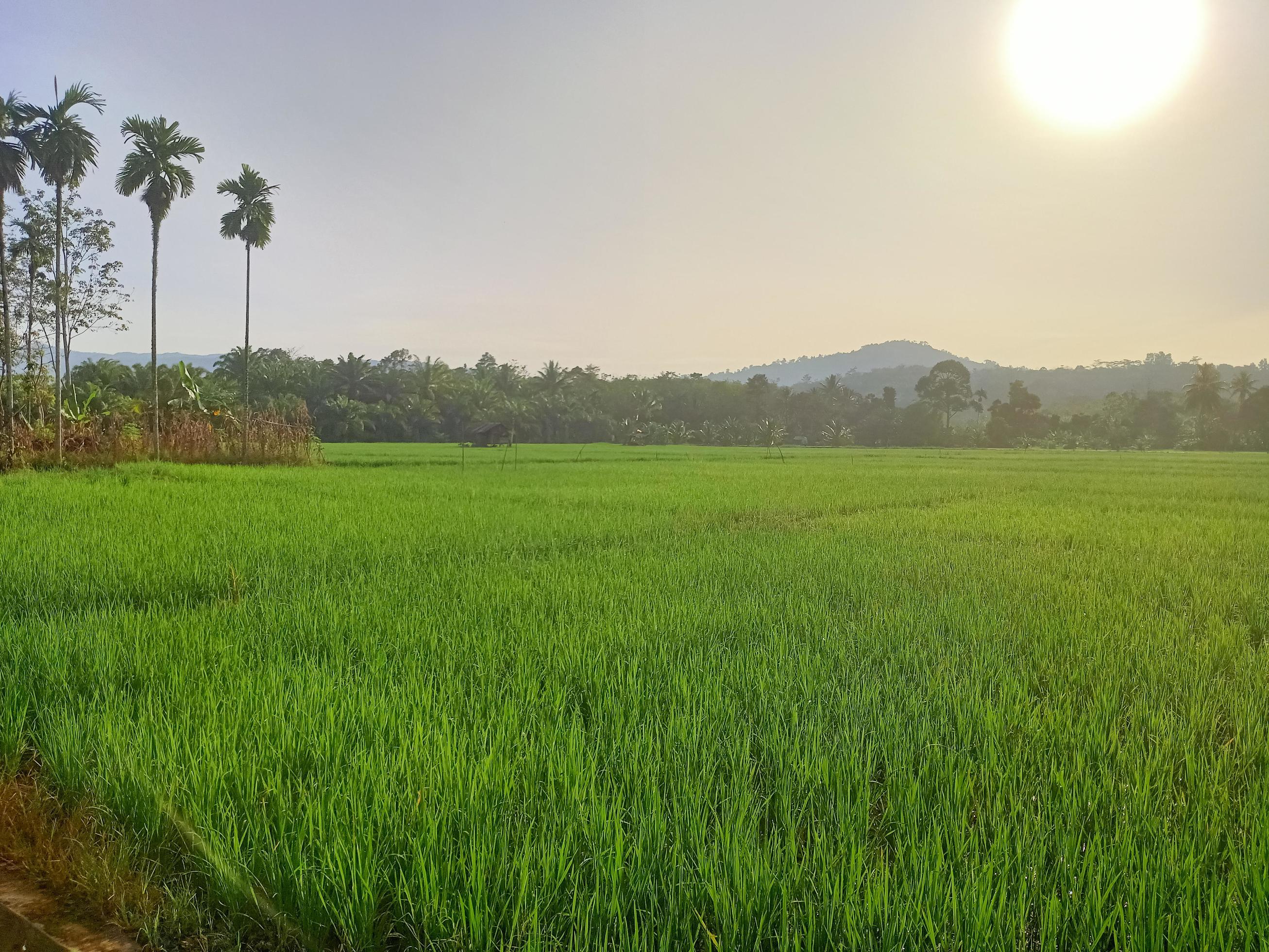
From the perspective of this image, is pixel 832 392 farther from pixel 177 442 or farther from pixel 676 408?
pixel 177 442

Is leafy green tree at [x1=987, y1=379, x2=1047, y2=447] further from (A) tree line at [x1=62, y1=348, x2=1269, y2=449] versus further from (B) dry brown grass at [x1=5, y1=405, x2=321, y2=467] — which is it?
(B) dry brown grass at [x1=5, y1=405, x2=321, y2=467]

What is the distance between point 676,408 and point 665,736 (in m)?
58.8

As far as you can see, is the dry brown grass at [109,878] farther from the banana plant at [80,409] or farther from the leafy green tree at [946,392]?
the leafy green tree at [946,392]

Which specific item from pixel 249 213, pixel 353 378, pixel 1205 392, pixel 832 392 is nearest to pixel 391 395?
pixel 353 378

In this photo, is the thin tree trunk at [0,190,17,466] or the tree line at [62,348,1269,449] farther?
the tree line at [62,348,1269,449]

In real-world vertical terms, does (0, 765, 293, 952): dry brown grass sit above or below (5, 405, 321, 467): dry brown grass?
below

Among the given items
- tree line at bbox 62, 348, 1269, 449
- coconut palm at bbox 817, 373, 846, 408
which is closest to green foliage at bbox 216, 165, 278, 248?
tree line at bbox 62, 348, 1269, 449

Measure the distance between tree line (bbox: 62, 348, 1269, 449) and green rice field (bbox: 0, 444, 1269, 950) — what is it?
30767 mm

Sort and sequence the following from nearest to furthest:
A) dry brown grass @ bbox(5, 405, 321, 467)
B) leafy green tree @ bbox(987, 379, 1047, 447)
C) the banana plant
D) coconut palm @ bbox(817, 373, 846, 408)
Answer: dry brown grass @ bbox(5, 405, 321, 467)
the banana plant
leafy green tree @ bbox(987, 379, 1047, 447)
coconut palm @ bbox(817, 373, 846, 408)

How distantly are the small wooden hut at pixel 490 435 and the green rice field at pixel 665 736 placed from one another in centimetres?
3514

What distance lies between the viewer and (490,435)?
134 ft

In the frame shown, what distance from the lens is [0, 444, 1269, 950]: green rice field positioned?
1322 millimetres

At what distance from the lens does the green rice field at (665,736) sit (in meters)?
1.32

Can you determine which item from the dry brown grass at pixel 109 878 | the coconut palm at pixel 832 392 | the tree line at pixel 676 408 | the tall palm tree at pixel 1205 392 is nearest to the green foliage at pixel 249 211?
the tree line at pixel 676 408
